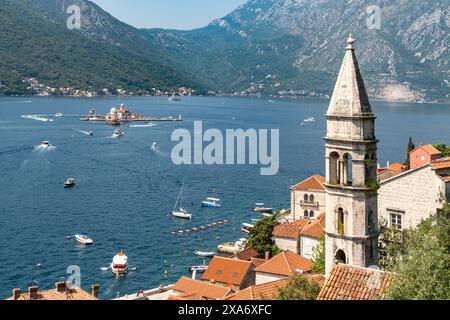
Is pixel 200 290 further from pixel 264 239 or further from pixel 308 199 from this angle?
pixel 308 199

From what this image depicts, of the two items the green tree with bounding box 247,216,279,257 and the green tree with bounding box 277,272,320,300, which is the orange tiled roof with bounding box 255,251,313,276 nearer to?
the green tree with bounding box 247,216,279,257

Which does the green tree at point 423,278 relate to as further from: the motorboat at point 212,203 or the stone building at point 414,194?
the motorboat at point 212,203

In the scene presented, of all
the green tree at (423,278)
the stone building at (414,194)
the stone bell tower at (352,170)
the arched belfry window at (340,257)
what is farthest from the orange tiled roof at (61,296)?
the green tree at (423,278)

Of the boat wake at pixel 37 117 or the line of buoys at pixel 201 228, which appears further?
the boat wake at pixel 37 117

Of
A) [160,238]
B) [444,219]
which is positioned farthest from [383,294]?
[160,238]

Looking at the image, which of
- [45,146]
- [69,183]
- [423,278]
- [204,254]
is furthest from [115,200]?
[423,278]

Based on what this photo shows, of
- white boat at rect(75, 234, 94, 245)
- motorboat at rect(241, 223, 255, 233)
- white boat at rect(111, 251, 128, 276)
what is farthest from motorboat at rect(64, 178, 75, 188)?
white boat at rect(111, 251, 128, 276)
